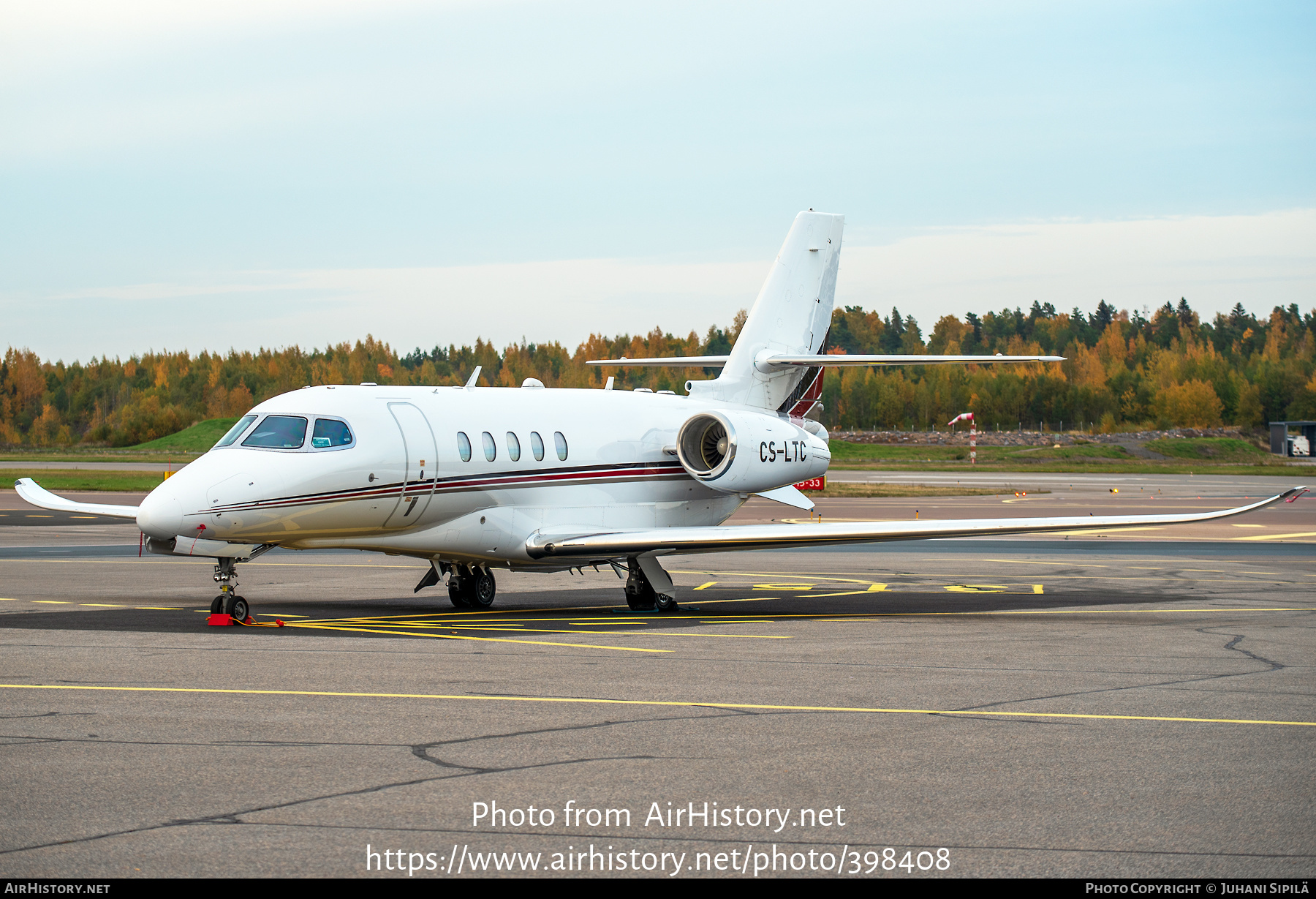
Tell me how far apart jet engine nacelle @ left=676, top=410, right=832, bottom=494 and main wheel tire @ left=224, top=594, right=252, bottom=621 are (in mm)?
7632

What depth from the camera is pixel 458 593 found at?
19453 mm

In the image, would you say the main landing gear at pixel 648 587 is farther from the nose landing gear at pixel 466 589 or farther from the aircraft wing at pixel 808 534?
the nose landing gear at pixel 466 589

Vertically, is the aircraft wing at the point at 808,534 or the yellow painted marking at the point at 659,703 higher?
the aircraft wing at the point at 808,534

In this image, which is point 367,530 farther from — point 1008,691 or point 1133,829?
point 1133,829

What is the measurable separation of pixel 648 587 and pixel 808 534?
9.37 ft

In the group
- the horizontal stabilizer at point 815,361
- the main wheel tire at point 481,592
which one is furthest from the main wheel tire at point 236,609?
the horizontal stabilizer at point 815,361

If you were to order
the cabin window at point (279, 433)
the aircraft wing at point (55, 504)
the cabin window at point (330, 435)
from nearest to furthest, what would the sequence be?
1. the cabin window at point (279, 433)
2. the cabin window at point (330, 435)
3. the aircraft wing at point (55, 504)

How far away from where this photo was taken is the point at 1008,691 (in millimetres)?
11453

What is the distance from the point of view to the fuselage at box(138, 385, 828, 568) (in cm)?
1619

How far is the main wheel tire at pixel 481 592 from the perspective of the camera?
19484mm

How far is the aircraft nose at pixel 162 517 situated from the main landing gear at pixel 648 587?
21.1ft

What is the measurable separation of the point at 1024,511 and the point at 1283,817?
3385 centimetres

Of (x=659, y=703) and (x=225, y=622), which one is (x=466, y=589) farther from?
(x=659, y=703)

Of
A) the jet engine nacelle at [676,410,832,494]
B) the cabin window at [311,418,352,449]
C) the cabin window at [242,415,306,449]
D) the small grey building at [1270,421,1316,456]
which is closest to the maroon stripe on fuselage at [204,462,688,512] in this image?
the jet engine nacelle at [676,410,832,494]
